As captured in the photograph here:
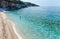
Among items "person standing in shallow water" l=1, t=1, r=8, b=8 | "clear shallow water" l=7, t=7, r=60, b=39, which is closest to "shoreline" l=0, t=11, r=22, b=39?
"clear shallow water" l=7, t=7, r=60, b=39

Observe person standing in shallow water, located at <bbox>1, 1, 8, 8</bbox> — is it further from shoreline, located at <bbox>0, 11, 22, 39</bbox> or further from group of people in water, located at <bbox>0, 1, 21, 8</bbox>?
shoreline, located at <bbox>0, 11, 22, 39</bbox>

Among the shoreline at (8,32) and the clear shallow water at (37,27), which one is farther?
the clear shallow water at (37,27)

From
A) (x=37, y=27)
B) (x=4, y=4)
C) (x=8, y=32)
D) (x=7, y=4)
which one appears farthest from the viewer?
(x=7, y=4)

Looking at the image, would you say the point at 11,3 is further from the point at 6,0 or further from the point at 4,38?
the point at 4,38

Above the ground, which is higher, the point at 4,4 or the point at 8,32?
the point at 8,32

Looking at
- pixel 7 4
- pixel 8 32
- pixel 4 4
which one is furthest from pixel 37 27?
pixel 7 4

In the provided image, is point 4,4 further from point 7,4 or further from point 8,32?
point 8,32

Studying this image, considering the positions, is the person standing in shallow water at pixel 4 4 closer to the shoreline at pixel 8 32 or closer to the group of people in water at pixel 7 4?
Result: the group of people in water at pixel 7 4

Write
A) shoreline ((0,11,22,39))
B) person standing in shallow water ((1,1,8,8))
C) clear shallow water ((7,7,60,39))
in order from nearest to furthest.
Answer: shoreline ((0,11,22,39)) < clear shallow water ((7,7,60,39)) < person standing in shallow water ((1,1,8,8))

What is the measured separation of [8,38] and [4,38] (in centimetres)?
47

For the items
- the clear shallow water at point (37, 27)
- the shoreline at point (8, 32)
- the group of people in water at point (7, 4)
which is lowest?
the group of people in water at point (7, 4)

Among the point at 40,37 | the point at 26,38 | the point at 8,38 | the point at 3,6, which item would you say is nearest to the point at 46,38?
the point at 40,37

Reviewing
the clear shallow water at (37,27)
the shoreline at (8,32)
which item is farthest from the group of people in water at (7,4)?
the shoreline at (8,32)

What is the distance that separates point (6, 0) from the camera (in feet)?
210
